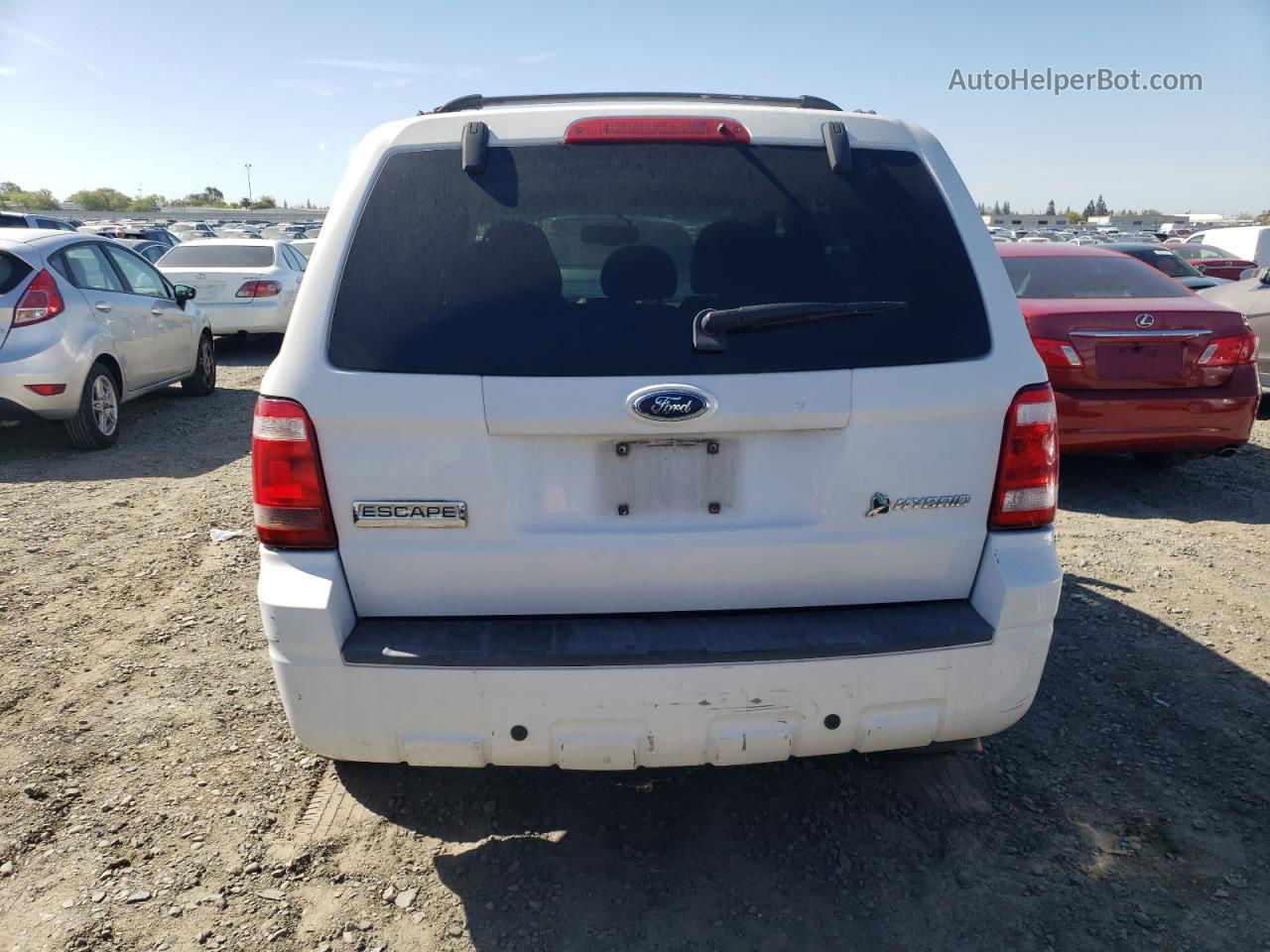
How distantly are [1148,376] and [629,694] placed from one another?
531 cm

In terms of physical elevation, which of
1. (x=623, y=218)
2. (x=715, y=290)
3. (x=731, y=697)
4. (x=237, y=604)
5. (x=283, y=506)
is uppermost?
(x=623, y=218)

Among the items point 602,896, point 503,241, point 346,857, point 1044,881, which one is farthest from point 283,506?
point 1044,881

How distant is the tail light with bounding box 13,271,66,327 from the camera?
721 cm

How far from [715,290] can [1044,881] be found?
1883mm

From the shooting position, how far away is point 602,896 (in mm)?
2615

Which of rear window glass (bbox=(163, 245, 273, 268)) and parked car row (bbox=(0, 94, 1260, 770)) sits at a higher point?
parked car row (bbox=(0, 94, 1260, 770))

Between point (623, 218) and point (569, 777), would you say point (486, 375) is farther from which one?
point (569, 777)

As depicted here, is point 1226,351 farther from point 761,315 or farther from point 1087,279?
point 761,315

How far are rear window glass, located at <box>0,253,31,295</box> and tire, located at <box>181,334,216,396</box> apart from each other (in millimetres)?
2760

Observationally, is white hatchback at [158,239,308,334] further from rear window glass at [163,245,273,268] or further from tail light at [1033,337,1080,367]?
tail light at [1033,337,1080,367]

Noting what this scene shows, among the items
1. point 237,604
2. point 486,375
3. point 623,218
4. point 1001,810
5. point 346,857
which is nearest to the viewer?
point 486,375

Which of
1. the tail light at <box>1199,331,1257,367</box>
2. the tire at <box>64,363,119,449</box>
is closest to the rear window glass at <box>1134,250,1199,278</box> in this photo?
the tail light at <box>1199,331,1257,367</box>

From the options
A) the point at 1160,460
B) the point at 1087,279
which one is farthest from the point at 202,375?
the point at 1160,460

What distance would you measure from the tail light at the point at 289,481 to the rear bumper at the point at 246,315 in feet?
38.0
